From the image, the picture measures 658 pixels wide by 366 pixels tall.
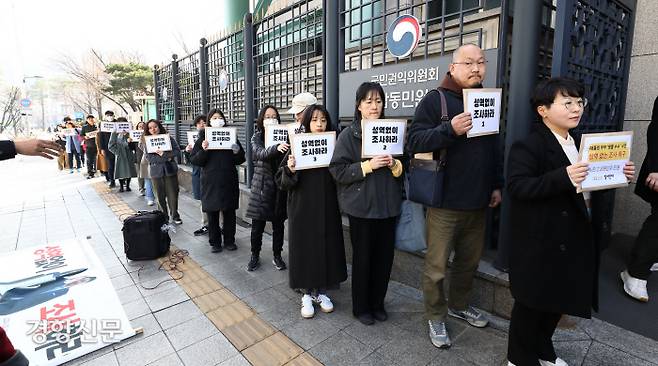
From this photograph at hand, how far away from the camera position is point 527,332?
2.25 m

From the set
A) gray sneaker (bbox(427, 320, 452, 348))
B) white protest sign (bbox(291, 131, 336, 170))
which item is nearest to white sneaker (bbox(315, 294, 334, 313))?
gray sneaker (bbox(427, 320, 452, 348))

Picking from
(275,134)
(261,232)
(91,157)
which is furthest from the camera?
(91,157)

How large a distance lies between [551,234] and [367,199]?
→ 4.18 ft

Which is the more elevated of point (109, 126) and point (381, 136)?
point (109, 126)

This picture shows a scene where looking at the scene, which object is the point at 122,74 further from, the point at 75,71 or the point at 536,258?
the point at 536,258

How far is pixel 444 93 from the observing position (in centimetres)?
260

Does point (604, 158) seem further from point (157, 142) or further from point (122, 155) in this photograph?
point (122, 155)

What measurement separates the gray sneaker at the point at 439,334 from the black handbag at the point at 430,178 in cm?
95

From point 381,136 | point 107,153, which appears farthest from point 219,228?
point 107,153

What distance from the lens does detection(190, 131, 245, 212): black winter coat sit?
15.7 ft

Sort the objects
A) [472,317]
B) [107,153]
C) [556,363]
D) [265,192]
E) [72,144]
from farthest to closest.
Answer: [72,144] < [107,153] < [265,192] < [472,317] < [556,363]

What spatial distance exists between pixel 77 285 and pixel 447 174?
12.5ft

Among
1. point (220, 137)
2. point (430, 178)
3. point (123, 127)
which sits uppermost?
point (123, 127)

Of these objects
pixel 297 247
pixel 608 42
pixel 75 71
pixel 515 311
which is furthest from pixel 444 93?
pixel 75 71
